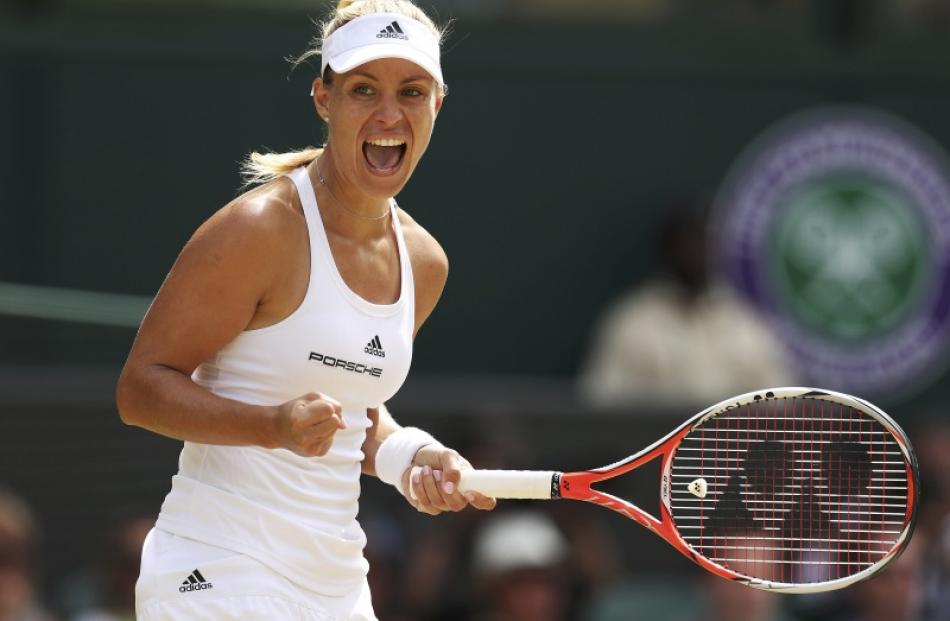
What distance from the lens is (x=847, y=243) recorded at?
9.40m

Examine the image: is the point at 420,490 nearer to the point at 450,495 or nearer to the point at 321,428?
the point at 450,495

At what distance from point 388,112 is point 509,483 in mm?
814

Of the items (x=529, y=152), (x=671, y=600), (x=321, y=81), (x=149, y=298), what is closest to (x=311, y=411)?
(x=321, y=81)

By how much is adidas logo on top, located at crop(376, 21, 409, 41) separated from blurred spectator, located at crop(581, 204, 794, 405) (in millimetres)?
4688

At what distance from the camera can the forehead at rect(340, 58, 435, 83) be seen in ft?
13.1

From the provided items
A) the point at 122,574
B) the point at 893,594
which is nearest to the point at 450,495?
the point at 122,574

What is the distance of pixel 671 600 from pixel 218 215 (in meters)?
4.42

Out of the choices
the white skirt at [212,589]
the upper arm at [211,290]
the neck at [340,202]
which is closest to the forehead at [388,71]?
the neck at [340,202]

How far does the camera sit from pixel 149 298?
28.2 feet

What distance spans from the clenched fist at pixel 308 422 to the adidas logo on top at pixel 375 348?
0.36m

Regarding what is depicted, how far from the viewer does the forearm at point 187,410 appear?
3.71 metres

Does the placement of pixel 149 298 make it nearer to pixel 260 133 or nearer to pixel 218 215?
pixel 260 133

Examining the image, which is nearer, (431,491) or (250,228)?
(250,228)

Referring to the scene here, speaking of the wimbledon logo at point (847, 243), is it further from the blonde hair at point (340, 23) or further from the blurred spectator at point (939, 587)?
the blonde hair at point (340, 23)
